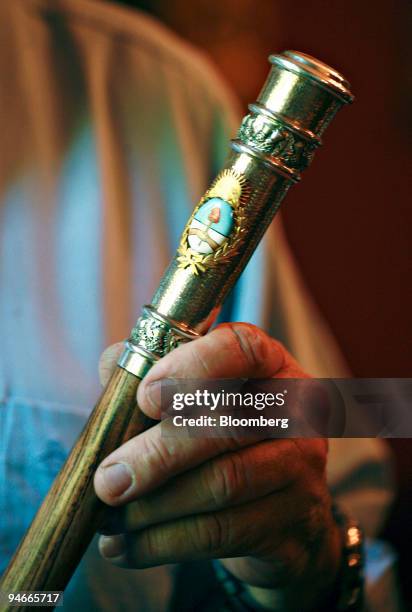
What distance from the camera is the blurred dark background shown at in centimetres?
66

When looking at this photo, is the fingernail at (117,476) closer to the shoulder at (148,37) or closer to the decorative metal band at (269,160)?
the decorative metal band at (269,160)

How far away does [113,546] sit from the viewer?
1.22 feet

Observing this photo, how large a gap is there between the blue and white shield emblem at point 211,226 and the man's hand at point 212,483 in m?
0.05

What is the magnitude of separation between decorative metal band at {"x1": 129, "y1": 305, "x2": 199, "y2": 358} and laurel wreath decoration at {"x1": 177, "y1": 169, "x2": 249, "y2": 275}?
0.09ft

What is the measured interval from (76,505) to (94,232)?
271 mm

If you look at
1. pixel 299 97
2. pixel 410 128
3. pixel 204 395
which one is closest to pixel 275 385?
pixel 204 395

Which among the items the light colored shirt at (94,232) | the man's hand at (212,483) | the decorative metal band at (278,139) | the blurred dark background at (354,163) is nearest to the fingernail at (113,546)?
the man's hand at (212,483)

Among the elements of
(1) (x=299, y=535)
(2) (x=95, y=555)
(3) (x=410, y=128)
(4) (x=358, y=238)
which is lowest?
(2) (x=95, y=555)

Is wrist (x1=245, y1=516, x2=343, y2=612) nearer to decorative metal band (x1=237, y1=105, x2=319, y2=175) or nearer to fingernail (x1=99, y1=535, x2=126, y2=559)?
fingernail (x1=99, y1=535, x2=126, y2=559)

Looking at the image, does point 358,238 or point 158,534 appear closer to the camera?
point 158,534

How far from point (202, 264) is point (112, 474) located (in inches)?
4.3

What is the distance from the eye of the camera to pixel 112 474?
333mm

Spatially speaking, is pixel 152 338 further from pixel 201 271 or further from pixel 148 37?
pixel 148 37

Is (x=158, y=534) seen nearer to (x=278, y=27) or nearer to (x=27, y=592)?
(x=27, y=592)
